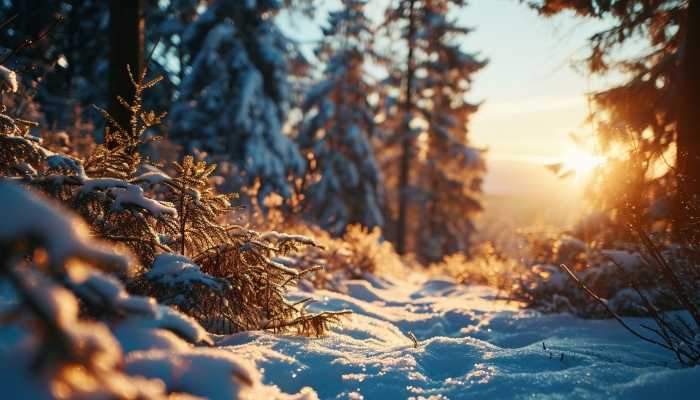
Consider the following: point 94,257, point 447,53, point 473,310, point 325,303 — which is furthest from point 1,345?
point 447,53

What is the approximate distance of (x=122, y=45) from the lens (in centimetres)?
478

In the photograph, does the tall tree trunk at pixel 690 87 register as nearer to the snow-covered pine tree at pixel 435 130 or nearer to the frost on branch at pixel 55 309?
the frost on branch at pixel 55 309

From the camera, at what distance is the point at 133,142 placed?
280cm

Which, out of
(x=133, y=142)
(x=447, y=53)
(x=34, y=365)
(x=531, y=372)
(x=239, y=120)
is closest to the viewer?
(x=34, y=365)

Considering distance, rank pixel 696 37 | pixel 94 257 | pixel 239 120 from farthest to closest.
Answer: pixel 239 120 → pixel 696 37 → pixel 94 257

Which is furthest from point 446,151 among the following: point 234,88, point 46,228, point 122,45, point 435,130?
point 46,228

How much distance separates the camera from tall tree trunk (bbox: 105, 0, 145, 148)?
4.74 m

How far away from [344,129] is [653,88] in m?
17.9

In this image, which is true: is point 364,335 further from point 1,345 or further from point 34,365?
point 34,365

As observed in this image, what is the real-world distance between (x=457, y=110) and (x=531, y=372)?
74.8ft

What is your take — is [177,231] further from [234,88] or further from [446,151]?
[446,151]

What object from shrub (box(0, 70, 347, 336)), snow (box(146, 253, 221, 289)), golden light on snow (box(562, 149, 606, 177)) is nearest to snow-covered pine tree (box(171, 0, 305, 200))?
golden light on snow (box(562, 149, 606, 177))

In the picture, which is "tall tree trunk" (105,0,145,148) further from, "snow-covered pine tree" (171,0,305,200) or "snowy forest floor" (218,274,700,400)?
"snow-covered pine tree" (171,0,305,200)

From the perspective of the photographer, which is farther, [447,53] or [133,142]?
[447,53]
